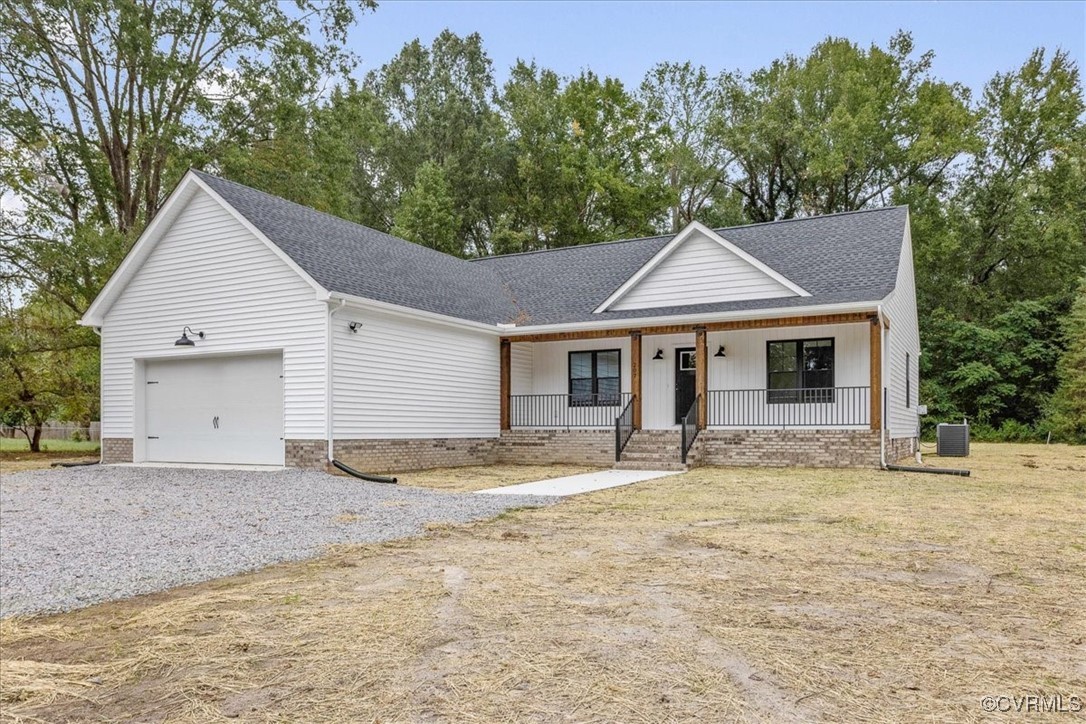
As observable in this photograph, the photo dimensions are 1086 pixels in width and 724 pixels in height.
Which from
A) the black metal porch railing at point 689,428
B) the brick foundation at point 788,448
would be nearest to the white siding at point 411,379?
the black metal porch railing at point 689,428

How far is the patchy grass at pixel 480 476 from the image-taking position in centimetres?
1171

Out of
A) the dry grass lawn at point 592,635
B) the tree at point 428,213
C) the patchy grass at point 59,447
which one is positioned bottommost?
the patchy grass at point 59,447

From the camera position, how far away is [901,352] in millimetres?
17953

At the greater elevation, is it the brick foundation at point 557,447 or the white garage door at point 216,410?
the white garage door at point 216,410

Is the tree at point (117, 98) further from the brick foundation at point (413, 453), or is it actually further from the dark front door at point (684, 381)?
the dark front door at point (684, 381)

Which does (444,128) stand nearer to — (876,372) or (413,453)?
(413,453)

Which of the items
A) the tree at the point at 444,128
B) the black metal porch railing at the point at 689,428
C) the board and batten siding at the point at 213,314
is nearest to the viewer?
the board and batten siding at the point at 213,314

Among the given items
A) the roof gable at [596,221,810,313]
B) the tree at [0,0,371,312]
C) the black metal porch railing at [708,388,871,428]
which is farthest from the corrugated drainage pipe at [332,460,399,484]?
the tree at [0,0,371,312]

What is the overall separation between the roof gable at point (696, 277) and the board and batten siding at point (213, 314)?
6.81 m

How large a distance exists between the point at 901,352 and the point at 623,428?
23.7ft

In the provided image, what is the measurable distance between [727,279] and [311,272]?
28.3 ft

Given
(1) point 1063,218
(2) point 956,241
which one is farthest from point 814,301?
(1) point 1063,218

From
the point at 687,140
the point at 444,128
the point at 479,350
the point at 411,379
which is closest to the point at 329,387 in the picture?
the point at 411,379

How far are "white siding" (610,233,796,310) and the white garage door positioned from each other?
778 cm
